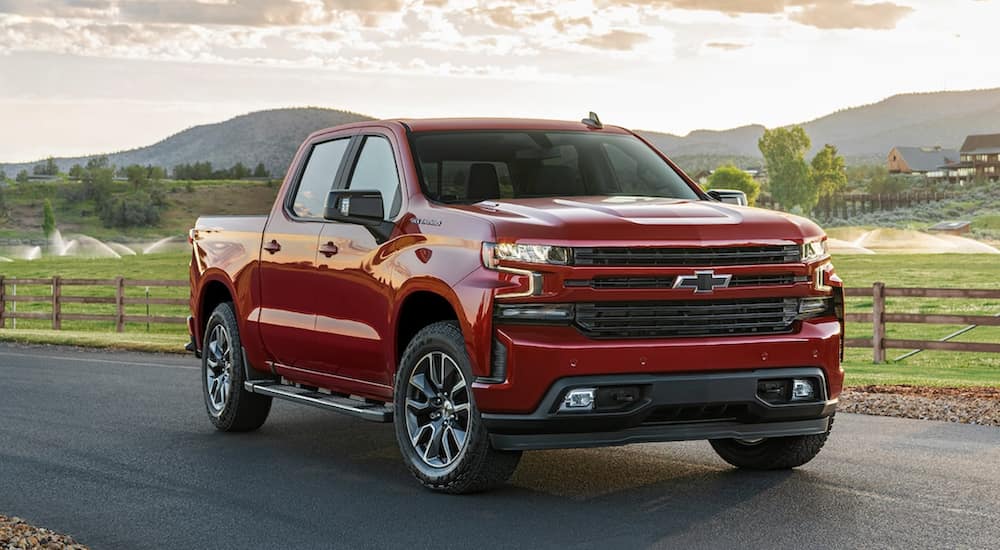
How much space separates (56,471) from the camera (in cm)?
972

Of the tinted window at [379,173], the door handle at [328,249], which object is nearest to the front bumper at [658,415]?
the tinted window at [379,173]

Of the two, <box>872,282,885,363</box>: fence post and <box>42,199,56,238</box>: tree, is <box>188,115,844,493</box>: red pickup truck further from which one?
<box>42,199,56,238</box>: tree

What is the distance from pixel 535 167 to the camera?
31.2ft

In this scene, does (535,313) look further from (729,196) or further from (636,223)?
(729,196)

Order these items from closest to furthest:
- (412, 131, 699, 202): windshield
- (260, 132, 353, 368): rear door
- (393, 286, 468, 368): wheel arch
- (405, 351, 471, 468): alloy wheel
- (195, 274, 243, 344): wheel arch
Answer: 1. (405, 351, 471, 468): alloy wheel
2. (393, 286, 468, 368): wheel arch
3. (412, 131, 699, 202): windshield
4. (260, 132, 353, 368): rear door
5. (195, 274, 243, 344): wheel arch

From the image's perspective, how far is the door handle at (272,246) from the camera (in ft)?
34.2

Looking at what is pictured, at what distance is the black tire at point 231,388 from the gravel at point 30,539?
3651 mm

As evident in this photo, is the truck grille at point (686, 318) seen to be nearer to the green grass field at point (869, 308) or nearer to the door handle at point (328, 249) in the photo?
the door handle at point (328, 249)

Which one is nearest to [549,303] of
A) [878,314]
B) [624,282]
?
[624,282]

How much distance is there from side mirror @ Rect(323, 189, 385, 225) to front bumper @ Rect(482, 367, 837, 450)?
160 centimetres

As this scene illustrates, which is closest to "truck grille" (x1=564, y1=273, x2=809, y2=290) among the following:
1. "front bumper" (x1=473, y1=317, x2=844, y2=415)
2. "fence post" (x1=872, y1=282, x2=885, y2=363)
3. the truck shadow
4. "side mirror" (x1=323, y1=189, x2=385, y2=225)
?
"front bumper" (x1=473, y1=317, x2=844, y2=415)

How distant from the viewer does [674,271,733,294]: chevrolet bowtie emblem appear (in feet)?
25.7

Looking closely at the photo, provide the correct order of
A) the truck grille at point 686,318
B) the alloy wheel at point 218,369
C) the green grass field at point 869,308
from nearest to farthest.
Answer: the truck grille at point 686,318 → the alloy wheel at point 218,369 → the green grass field at point 869,308

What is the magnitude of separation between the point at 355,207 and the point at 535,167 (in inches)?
53.2
